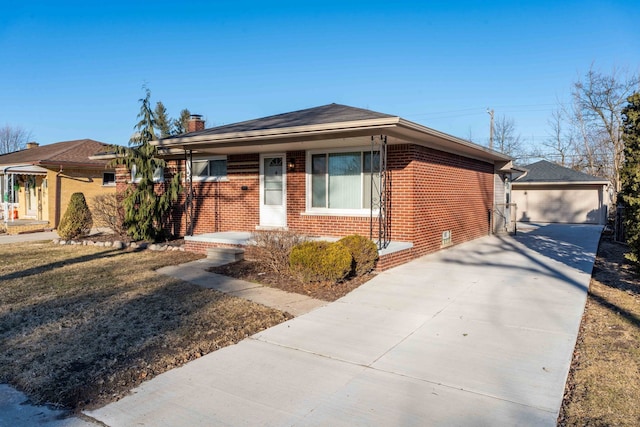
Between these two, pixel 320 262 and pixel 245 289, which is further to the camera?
pixel 245 289

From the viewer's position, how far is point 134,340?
4.74 m

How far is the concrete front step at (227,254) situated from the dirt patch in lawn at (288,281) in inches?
27.2

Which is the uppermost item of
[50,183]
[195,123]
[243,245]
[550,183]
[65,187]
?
[195,123]

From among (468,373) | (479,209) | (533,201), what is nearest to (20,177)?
(479,209)

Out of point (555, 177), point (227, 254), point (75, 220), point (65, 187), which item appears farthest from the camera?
point (555, 177)

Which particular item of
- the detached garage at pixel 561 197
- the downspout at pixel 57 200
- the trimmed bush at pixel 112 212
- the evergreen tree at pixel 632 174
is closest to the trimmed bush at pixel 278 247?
the evergreen tree at pixel 632 174

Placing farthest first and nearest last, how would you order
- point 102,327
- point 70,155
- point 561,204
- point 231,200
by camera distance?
point 561,204 → point 70,155 → point 231,200 → point 102,327

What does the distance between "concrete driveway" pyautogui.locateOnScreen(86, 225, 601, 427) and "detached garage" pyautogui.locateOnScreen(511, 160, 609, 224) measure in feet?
61.5

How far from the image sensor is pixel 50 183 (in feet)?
61.5

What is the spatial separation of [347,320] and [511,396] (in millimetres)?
2307

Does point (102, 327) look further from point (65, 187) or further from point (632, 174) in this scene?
point (65, 187)

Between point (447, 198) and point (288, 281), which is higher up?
A: point (447, 198)

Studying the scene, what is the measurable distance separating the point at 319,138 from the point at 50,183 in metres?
14.9

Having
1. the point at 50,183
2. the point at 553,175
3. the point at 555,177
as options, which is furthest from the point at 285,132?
the point at 553,175
